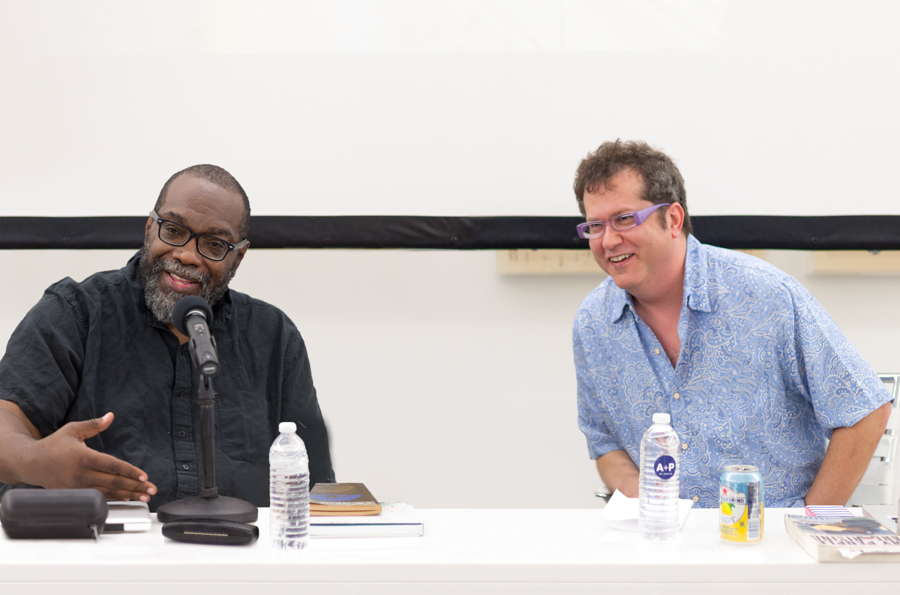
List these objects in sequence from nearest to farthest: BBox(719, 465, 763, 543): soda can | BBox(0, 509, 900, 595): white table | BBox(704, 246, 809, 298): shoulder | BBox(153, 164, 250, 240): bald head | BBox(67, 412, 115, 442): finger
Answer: BBox(0, 509, 900, 595): white table < BBox(719, 465, 763, 543): soda can < BBox(67, 412, 115, 442): finger < BBox(704, 246, 809, 298): shoulder < BBox(153, 164, 250, 240): bald head

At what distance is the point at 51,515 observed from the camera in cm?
122

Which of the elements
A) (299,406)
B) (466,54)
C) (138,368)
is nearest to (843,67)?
(466,54)

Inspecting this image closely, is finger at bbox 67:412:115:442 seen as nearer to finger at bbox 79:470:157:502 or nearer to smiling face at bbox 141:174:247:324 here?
finger at bbox 79:470:157:502

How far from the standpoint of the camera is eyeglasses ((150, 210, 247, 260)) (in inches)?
72.8

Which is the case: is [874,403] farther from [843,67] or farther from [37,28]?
[37,28]

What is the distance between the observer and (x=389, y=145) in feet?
8.57

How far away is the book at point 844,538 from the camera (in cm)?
113

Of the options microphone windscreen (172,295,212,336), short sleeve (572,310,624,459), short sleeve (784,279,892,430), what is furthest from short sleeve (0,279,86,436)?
short sleeve (784,279,892,430)

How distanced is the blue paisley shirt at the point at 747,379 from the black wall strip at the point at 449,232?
767mm

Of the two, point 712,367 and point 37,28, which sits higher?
point 37,28

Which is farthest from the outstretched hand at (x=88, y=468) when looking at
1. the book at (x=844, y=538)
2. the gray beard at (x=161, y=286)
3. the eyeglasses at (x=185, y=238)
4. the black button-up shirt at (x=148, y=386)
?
the book at (x=844, y=538)

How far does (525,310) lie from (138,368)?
4.47 ft

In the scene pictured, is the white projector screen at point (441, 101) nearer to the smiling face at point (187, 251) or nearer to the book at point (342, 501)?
the smiling face at point (187, 251)

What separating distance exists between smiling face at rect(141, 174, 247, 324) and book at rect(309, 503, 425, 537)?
0.79 meters
